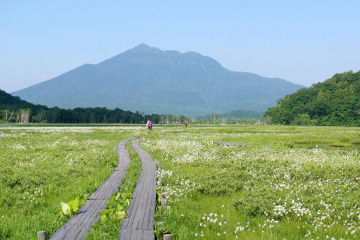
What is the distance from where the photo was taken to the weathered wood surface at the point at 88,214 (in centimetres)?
780

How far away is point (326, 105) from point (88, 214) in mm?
153491

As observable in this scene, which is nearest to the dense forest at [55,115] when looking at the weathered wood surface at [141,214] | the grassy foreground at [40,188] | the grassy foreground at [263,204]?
the grassy foreground at [40,188]

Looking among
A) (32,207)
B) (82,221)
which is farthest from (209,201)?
(32,207)

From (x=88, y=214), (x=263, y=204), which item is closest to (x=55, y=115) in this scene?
(x=88, y=214)

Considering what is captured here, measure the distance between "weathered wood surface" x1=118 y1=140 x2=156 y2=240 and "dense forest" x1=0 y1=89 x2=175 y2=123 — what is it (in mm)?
131582

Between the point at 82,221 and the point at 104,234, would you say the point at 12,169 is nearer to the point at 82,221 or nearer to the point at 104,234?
the point at 82,221

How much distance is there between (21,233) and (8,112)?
139m

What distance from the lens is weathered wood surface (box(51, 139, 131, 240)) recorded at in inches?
307

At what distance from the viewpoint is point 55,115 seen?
14725cm

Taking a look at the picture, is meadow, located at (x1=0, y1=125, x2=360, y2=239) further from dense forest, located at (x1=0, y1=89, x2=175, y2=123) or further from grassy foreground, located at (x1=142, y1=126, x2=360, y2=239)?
dense forest, located at (x1=0, y1=89, x2=175, y2=123)

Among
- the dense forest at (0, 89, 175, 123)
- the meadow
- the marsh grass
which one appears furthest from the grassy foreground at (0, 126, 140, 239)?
the dense forest at (0, 89, 175, 123)

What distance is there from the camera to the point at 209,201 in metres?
12.4

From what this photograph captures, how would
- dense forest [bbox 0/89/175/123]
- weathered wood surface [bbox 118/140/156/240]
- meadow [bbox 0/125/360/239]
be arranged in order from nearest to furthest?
weathered wood surface [bbox 118/140/156/240], meadow [bbox 0/125/360/239], dense forest [bbox 0/89/175/123]

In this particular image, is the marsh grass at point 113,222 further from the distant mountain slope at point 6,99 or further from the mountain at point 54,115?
the distant mountain slope at point 6,99
